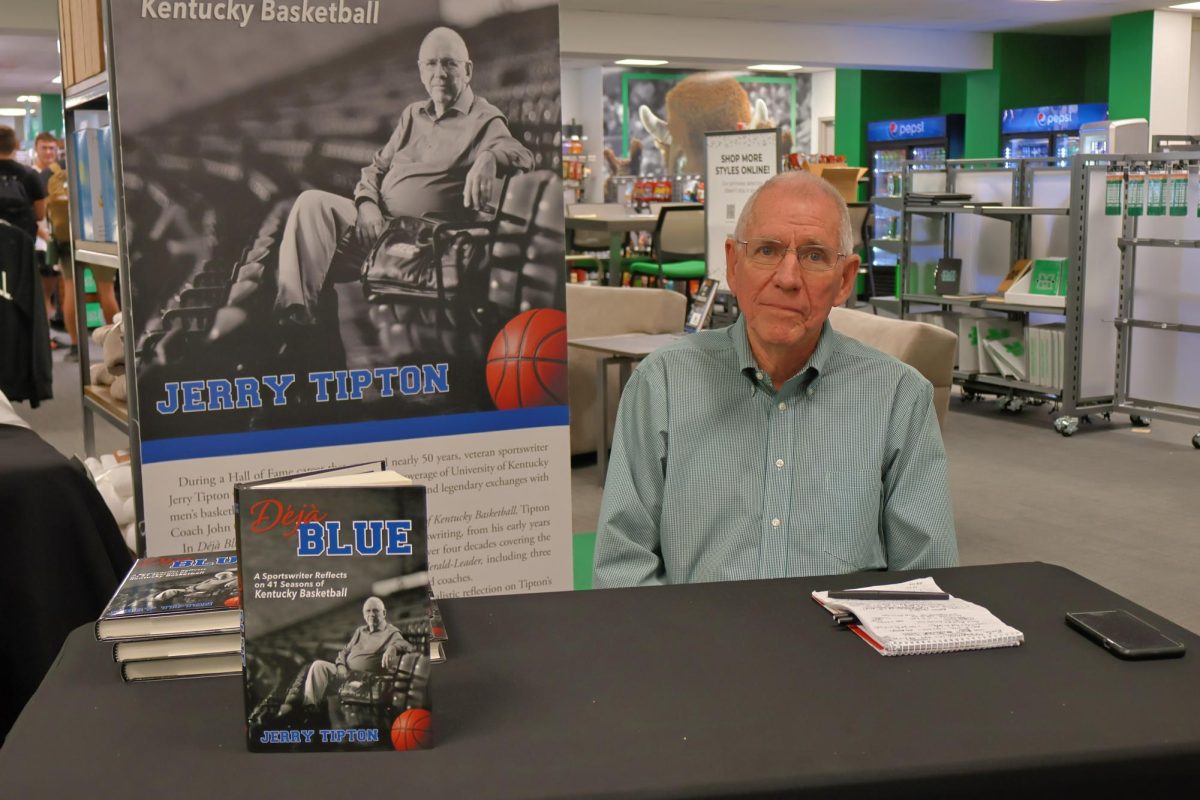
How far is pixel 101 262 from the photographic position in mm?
2633

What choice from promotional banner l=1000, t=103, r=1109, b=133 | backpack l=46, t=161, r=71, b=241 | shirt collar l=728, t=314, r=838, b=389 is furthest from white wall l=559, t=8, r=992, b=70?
shirt collar l=728, t=314, r=838, b=389

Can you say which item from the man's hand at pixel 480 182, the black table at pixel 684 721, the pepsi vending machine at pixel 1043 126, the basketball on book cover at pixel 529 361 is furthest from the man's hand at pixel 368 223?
the pepsi vending machine at pixel 1043 126

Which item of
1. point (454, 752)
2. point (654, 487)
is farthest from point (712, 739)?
point (654, 487)

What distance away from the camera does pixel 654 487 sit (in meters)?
1.87

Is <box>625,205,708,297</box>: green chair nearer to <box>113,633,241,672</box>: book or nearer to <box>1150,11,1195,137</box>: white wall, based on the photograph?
<box>1150,11,1195,137</box>: white wall

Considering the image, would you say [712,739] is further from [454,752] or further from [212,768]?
[212,768]

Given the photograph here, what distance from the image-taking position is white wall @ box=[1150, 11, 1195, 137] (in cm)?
1197

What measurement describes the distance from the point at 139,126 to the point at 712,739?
5.11 feet

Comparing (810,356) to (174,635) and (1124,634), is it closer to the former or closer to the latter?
(1124,634)

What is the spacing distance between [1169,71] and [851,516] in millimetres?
12069

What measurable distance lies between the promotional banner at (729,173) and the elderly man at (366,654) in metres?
4.72

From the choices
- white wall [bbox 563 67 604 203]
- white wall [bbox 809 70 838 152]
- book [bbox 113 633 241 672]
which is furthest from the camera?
white wall [bbox 809 70 838 152]

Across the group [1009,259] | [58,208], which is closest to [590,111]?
[58,208]

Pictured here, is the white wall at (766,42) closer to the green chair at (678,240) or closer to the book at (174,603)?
the green chair at (678,240)
